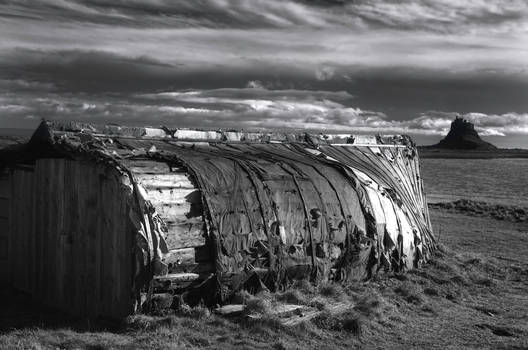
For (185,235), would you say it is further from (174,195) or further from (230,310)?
(230,310)

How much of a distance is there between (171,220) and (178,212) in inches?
8.4

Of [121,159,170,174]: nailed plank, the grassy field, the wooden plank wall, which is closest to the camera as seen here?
the grassy field

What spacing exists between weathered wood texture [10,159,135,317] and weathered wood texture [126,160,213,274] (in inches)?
21.4

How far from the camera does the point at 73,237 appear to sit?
411 inches

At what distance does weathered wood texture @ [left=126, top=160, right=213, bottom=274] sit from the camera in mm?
9555

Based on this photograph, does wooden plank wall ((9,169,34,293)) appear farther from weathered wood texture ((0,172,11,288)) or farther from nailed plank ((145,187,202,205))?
nailed plank ((145,187,202,205))

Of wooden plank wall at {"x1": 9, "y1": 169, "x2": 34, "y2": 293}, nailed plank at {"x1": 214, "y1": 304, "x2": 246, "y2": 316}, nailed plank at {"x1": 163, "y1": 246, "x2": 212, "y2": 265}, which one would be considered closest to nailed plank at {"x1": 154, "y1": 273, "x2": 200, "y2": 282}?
nailed plank at {"x1": 163, "y1": 246, "x2": 212, "y2": 265}

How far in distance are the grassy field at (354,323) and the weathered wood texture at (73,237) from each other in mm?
474

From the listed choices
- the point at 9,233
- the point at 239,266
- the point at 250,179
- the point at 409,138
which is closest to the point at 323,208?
the point at 250,179

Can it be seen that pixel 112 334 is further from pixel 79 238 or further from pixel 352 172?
pixel 352 172

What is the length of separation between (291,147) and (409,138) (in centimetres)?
594

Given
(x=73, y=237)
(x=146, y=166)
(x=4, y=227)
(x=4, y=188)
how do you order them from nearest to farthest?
(x=146, y=166)
(x=73, y=237)
(x=4, y=188)
(x=4, y=227)

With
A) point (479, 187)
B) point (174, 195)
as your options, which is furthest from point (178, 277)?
point (479, 187)

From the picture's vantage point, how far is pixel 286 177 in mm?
12133
